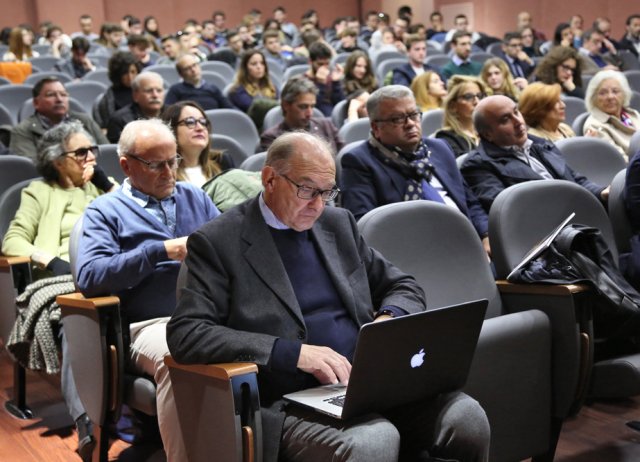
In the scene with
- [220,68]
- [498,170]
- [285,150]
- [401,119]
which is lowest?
A: [220,68]

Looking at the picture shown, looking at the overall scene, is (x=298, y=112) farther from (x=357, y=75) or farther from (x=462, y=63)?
(x=462, y=63)

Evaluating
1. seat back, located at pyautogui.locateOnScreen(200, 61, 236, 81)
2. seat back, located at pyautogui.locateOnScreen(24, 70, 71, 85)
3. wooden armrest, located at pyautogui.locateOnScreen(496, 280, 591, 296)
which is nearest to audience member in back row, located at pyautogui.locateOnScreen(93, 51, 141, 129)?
seat back, located at pyautogui.locateOnScreen(24, 70, 71, 85)

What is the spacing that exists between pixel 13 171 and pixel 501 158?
81.7 inches

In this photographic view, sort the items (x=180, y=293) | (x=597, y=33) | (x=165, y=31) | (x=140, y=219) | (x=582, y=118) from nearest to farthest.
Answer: (x=180, y=293) < (x=140, y=219) < (x=582, y=118) < (x=597, y=33) < (x=165, y=31)

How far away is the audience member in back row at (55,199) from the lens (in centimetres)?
306

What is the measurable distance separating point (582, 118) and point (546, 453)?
9.52ft

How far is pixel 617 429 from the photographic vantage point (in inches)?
109

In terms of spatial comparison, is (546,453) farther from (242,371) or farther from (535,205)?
(242,371)

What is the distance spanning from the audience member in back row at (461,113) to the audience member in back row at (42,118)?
1.84m

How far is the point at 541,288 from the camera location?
95.6 inches

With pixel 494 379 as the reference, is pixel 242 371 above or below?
above

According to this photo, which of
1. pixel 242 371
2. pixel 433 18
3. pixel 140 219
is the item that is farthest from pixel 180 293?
pixel 433 18

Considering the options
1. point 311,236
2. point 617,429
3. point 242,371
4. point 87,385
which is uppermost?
point 311,236

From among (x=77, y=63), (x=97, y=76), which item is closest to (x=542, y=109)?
(x=97, y=76)
